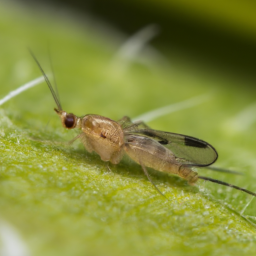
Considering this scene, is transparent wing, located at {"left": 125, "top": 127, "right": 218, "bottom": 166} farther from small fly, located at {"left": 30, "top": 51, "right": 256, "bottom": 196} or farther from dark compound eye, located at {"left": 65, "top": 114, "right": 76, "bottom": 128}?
dark compound eye, located at {"left": 65, "top": 114, "right": 76, "bottom": 128}

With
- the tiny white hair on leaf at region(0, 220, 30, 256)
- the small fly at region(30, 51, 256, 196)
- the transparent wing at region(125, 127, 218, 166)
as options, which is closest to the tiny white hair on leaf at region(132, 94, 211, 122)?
the transparent wing at region(125, 127, 218, 166)

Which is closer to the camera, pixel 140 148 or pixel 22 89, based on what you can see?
pixel 140 148

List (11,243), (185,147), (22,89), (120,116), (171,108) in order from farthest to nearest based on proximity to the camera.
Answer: (171,108)
(120,116)
(22,89)
(185,147)
(11,243)

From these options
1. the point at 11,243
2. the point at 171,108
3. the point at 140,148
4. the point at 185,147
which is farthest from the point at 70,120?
the point at 171,108

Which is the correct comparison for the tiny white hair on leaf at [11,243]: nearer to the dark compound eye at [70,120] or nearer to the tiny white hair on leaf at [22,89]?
the dark compound eye at [70,120]

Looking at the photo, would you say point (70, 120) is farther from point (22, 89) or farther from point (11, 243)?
point (11, 243)

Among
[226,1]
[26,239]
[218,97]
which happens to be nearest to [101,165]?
[26,239]

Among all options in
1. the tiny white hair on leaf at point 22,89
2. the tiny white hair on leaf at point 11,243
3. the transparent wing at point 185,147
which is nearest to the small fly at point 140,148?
the transparent wing at point 185,147

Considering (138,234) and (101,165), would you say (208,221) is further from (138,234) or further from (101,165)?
(101,165)
